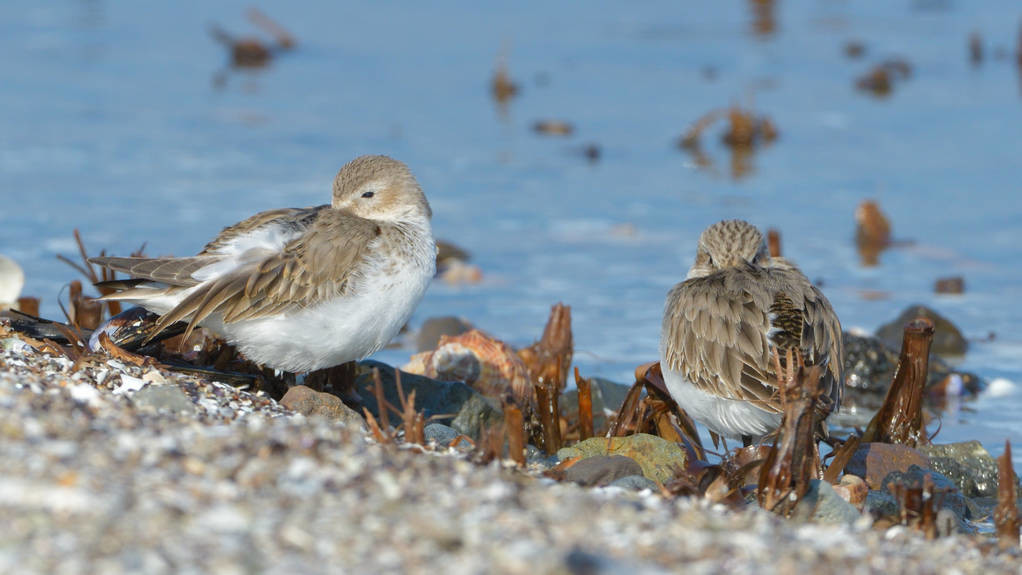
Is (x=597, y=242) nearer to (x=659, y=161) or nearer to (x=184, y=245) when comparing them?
(x=659, y=161)

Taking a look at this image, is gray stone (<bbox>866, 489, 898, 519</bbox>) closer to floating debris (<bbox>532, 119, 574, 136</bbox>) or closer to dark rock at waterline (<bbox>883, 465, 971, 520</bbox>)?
dark rock at waterline (<bbox>883, 465, 971, 520</bbox>)

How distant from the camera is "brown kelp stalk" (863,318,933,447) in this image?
610cm

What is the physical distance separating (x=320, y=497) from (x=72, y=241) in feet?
20.5

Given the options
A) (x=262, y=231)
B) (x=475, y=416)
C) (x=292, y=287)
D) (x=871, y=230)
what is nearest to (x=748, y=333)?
(x=475, y=416)

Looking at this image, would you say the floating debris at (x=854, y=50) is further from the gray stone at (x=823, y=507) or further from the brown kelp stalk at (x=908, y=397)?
the gray stone at (x=823, y=507)

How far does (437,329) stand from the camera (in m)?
7.74

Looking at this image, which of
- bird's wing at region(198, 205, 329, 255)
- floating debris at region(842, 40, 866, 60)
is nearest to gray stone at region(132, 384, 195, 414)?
bird's wing at region(198, 205, 329, 255)

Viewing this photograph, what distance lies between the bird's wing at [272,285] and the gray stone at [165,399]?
2.42 ft

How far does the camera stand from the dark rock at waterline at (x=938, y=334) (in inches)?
311

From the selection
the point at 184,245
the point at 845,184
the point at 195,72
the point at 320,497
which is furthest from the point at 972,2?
the point at 320,497

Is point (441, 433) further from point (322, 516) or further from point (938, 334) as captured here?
point (938, 334)

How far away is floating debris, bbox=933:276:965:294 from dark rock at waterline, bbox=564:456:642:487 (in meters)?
4.64

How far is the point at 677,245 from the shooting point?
372 inches

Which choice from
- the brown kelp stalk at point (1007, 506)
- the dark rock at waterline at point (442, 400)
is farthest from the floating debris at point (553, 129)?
the brown kelp stalk at point (1007, 506)
